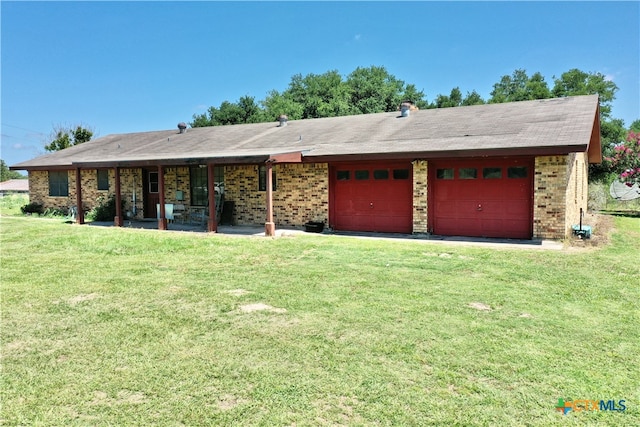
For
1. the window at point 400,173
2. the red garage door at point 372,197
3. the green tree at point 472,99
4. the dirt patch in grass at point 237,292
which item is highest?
the green tree at point 472,99

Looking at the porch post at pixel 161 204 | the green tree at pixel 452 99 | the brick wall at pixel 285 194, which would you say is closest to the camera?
the brick wall at pixel 285 194

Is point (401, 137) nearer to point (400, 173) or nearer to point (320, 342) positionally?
point (400, 173)

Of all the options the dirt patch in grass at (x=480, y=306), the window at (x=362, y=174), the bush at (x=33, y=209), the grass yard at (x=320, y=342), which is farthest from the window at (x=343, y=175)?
Result: the bush at (x=33, y=209)

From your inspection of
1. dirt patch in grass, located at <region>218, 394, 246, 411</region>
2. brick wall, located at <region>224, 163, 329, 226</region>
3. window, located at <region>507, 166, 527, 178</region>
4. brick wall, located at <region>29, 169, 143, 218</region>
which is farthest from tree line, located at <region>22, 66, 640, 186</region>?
dirt patch in grass, located at <region>218, 394, 246, 411</region>

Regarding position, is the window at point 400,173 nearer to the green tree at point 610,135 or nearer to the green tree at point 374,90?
the green tree at point 610,135

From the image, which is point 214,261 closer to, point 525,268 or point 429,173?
point 525,268

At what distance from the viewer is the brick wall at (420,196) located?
11.8 metres

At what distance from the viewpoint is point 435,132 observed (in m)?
12.8

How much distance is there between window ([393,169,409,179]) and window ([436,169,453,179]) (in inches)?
33.2

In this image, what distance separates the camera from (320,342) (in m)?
4.12

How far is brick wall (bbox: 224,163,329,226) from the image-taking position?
13.5 metres

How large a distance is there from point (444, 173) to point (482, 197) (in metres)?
1.16

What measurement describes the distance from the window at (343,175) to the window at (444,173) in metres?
2.63

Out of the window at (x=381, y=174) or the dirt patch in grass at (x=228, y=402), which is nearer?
the dirt patch in grass at (x=228, y=402)
